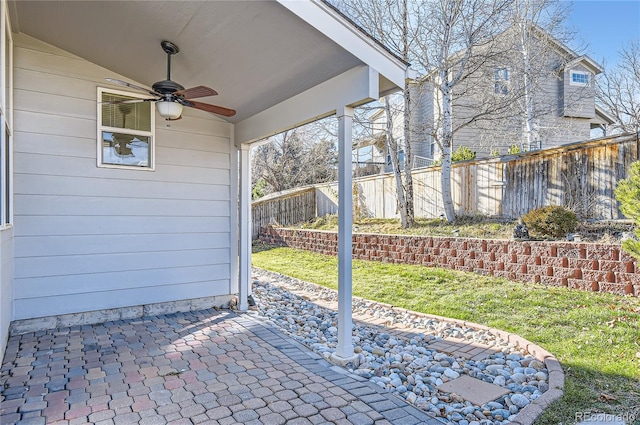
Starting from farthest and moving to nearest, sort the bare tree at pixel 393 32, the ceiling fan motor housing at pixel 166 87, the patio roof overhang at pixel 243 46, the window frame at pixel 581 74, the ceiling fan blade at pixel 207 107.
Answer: the window frame at pixel 581 74
the bare tree at pixel 393 32
the ceiling fan blade at pixel 207 107
the ceiling fan motor housing at pixel 166 87
the patio roof overhang at pixel 243 46

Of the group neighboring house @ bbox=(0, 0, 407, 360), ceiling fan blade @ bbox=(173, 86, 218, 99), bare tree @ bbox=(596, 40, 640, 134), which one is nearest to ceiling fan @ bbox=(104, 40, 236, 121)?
ceiling fan blade @ bbox=(173, 86, 218, 99)

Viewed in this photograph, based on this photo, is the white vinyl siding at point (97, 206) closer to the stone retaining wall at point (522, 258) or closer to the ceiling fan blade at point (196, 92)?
the ceiling fan blade at point (196, 92)

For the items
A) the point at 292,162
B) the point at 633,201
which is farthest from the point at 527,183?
the point at 292,162

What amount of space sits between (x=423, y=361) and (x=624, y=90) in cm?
1560

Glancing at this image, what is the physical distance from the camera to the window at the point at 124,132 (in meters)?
4.78

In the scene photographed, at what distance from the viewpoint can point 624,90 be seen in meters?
13.7

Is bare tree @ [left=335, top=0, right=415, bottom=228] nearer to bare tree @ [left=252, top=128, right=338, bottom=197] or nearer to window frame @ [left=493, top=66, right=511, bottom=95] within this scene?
window frame @ [left=493, top=66, right=511, bottom=95]

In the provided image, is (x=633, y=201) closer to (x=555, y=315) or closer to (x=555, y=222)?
(x=555, y=315)

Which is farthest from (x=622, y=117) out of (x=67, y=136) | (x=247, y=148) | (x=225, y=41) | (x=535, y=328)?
(x=67, y=136)

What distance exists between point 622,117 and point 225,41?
53.8 feet

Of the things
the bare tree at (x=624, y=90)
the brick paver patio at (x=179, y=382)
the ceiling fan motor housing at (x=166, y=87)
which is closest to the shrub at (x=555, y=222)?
the brick paver patio at (x=179, y=382)

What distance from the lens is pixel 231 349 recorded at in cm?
390

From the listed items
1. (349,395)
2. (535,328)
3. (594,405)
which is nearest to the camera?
(594,405)

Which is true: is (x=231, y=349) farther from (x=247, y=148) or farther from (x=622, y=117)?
(x=622, y=117)
